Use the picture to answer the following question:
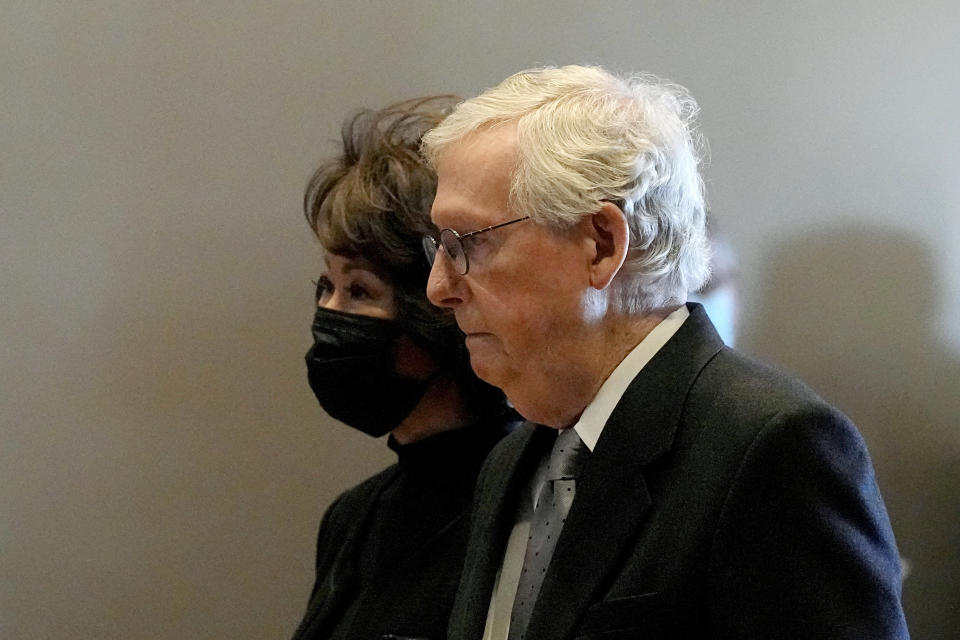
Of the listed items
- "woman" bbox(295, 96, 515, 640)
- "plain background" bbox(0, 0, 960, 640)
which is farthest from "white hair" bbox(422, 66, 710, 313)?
"plain background" bbox(0, 0, 960, 640)

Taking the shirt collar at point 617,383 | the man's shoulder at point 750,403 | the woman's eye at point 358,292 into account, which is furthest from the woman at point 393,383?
the man's shoulder at point 750,403

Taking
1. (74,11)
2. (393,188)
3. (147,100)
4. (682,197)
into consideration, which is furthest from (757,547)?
(74,11)

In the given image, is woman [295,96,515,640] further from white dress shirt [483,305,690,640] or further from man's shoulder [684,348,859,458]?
man's shoulder [684,348,859,458]

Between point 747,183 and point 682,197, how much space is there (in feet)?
3.57

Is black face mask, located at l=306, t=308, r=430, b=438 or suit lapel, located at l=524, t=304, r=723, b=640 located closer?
suit lapel, located at l=524, t=304, r=723, b=640

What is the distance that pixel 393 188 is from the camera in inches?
68.3

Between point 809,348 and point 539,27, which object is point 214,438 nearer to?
point 539,27

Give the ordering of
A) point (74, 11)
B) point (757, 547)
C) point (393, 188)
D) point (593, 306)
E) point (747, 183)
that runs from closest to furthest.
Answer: point (757, 547)
point (593, 306)
point (393, 188)
point (74, 11)
point (747, 183)

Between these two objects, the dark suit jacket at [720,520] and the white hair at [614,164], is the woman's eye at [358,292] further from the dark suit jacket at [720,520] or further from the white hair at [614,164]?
the dark suit jacket at [720,520]

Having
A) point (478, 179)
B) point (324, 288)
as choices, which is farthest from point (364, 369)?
point (478, 179)

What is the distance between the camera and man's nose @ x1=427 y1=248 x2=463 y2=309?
1.30 meters

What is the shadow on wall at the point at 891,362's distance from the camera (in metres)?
2.30

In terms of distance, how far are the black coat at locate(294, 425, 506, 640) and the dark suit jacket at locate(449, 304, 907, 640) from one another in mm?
500

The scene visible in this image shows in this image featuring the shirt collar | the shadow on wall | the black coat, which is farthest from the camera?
the shadow on wall
